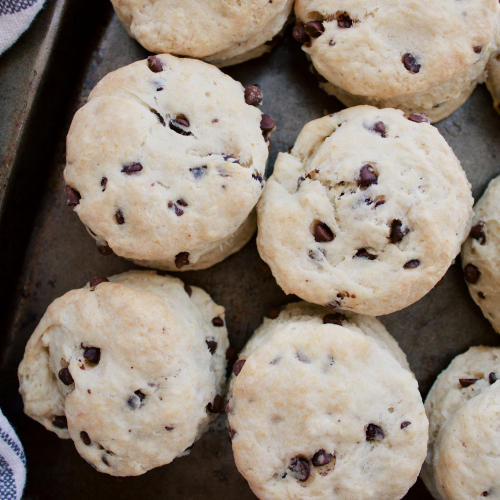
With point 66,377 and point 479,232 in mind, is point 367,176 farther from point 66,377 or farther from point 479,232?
point 66,377

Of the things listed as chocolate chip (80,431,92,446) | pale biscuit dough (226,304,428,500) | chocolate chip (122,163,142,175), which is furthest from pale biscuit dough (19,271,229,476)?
chocolate chip (122,163,142,175)

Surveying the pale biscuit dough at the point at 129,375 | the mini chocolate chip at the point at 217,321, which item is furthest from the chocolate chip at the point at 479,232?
the pale biscuit dough at the point at 129,375

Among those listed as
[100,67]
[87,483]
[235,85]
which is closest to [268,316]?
[235,85]

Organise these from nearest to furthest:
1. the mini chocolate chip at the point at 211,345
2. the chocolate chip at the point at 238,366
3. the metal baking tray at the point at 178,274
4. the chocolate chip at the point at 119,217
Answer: the chocolate chip at the point at 119,217
the chocolate chip at the point at 238,366
the mini chocolate chip at the point at 211,345
the metal baking tray at the point at 178,274

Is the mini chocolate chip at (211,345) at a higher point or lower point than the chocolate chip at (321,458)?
higher

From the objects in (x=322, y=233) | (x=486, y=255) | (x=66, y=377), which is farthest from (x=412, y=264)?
(x=66, y=377)

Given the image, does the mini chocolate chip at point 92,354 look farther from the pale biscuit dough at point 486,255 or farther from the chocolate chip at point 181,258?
the pale biscuit dough at point 486,255
